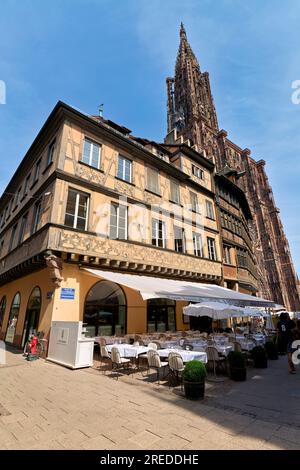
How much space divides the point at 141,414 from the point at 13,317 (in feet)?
41.0

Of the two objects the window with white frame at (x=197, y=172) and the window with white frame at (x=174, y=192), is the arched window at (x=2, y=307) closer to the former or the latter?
the window with white frame at (x=174, y=192)

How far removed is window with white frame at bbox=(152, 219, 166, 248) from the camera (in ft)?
43.7

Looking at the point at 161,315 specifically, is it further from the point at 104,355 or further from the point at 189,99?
the point at 189,99

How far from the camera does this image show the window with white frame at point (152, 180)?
1408 centimetres

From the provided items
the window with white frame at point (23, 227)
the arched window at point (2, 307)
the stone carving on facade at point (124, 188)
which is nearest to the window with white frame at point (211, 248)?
the stone carving on facade at point (124, 188)

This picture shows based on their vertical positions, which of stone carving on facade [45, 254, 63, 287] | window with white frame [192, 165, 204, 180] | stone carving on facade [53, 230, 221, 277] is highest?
window with white frame [192, 165, 204, 180]

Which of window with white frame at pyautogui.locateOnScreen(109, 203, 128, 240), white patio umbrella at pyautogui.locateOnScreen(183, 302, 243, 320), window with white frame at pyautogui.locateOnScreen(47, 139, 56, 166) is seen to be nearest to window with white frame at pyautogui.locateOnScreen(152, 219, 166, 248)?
window with white frame at pyautogui.locateOnScreen(109, 203, 128, 240)

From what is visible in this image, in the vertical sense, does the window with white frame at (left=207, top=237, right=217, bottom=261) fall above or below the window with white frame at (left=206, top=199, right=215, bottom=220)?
below

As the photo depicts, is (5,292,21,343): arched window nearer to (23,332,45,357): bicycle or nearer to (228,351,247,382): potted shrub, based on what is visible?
(23,332,45,357): bicycle

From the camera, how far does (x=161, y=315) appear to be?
529 inches

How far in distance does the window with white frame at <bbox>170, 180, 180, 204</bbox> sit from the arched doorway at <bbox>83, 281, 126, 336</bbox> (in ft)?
22.7

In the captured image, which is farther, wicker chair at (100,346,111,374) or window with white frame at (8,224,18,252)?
window with white frame at (8,224,18,252)

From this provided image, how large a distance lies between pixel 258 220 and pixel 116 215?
52091mm

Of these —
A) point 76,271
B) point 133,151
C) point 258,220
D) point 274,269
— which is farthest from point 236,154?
point 76,271
